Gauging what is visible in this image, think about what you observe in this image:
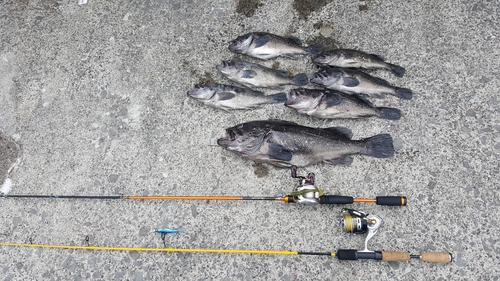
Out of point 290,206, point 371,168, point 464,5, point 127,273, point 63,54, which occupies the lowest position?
point 127,273

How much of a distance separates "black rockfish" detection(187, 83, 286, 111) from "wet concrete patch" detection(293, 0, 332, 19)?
1.12m

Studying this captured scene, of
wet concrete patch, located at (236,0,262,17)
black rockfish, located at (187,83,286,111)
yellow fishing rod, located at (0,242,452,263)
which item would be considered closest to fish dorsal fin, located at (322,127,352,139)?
black rockfish, located at (187,83,286,111)

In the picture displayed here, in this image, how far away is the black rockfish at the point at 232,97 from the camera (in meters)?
3.84

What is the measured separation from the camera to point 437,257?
3.11 metres

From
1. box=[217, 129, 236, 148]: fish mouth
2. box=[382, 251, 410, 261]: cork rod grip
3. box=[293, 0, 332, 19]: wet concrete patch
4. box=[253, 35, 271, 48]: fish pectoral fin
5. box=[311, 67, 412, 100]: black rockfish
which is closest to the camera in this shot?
box=[382, 251, 410, 261]: cork rod grip

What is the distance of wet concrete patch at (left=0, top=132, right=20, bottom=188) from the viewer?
3.89m

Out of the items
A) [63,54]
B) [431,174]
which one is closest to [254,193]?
[431,174]

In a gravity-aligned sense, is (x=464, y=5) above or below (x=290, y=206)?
above

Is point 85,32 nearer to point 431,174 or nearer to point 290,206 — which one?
point 290,206

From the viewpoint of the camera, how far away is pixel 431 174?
3520 millimetres

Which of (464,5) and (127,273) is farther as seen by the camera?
(464,5)

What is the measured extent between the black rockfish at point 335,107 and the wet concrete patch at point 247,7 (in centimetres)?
131

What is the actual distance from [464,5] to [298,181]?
275 centimetres

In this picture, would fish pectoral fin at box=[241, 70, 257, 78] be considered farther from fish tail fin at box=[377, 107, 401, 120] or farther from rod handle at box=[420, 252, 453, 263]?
rod handle at box=[420, 252, 453, 263]
